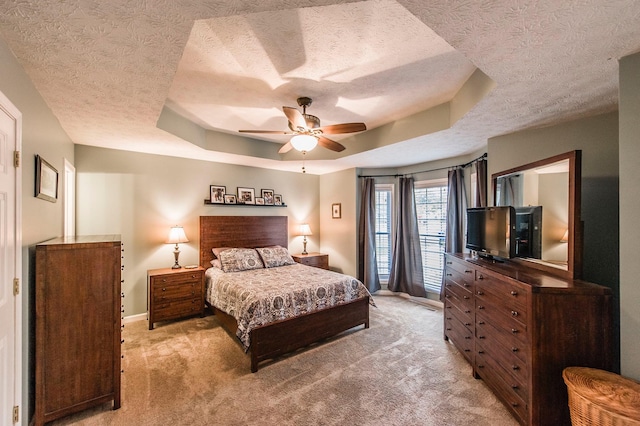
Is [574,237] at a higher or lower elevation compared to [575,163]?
lower

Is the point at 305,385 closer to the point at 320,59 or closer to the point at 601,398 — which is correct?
the point at 601,398

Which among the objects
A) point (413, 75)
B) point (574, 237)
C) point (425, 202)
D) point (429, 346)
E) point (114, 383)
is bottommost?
point (429, 346)

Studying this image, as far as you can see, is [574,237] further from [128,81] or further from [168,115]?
[168,115]

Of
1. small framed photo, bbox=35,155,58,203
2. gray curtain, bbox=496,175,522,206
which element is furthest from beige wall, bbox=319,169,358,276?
small framed photo, bbox=35,155,58,203

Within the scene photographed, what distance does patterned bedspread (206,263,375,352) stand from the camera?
2863mm

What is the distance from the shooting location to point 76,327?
6.86 feet

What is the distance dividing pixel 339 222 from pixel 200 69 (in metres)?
3.90

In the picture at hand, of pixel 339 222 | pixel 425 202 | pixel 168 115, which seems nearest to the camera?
pixel 168 115

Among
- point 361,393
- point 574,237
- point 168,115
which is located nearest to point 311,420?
point 361,393

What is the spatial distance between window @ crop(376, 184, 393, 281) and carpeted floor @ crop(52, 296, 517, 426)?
1.89 metres

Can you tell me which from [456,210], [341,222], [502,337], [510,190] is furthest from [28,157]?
[456,210]

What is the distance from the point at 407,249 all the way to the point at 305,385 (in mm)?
3163

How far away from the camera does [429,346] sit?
324 cm

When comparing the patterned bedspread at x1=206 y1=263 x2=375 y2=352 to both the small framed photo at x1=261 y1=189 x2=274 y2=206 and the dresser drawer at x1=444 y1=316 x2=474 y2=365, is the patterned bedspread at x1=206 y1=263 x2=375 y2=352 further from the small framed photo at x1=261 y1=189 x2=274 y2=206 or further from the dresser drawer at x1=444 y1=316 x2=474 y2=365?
the small framed photo at x1=261 y1=189 x2=274 y2=206
